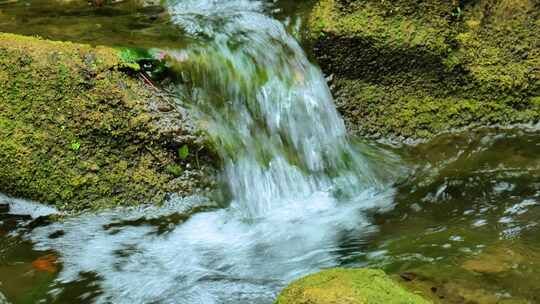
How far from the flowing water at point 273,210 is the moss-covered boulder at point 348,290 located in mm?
439

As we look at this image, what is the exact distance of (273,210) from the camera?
15.4ft

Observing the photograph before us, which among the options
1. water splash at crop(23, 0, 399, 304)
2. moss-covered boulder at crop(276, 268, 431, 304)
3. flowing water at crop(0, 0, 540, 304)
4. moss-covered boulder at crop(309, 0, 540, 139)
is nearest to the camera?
moss-covered boulder at crop(276, 268, 431, 304)

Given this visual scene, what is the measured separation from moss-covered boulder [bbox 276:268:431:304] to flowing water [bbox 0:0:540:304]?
44 centimetres

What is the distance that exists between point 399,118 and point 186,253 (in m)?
2.76

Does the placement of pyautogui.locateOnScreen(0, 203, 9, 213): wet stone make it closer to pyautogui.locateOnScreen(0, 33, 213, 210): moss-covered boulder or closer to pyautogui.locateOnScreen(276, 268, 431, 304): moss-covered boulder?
pyautogui.locateOnScreen(0, 33, 213, 210): moss-covered boulder

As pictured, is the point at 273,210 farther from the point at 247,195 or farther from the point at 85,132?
the point at 85,132

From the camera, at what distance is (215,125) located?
15.8ft

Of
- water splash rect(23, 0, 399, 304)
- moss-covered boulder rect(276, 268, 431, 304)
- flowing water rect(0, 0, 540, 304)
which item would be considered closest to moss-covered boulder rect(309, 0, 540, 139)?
flowing water rect(0, 0, 540, 304)

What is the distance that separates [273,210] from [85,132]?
1.71 m

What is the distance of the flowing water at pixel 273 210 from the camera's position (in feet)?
11.8

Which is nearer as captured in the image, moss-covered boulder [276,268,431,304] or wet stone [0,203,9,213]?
moss-covered boulder [276,268,431,304]

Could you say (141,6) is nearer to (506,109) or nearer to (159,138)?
(159,138)

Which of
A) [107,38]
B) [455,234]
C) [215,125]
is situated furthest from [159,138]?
[455,234]

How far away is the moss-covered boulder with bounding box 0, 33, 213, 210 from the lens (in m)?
4.36
